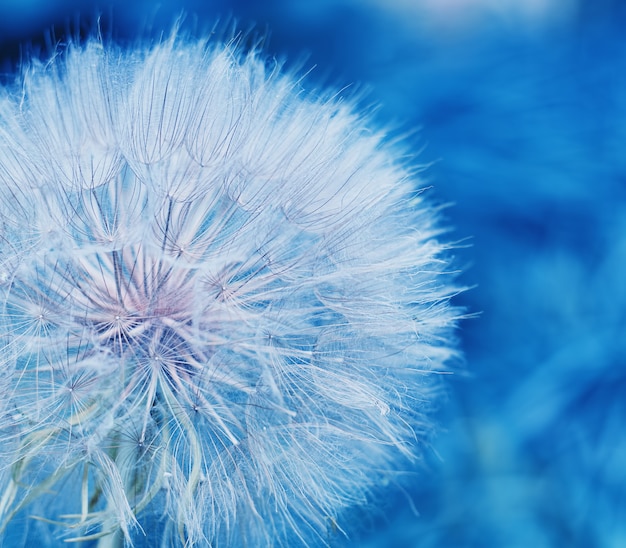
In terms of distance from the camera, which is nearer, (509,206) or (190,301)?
(190,301)

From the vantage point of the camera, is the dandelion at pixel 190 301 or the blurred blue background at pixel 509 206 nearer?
the dandelion at pixel 190 301

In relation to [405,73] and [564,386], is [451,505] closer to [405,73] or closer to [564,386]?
[564,386]

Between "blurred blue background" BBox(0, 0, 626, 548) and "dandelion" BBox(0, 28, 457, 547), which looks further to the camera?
"blurred blue background" BBox(0, 0, 626, 548)

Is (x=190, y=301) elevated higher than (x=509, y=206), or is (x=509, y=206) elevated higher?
(x=509, y=206)

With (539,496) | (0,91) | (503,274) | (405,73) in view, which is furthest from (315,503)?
(0,91)
